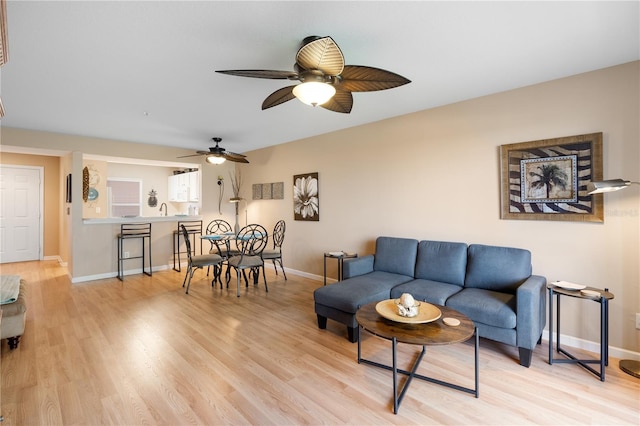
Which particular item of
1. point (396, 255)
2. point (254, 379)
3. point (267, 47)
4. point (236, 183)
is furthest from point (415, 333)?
point (236, 183)

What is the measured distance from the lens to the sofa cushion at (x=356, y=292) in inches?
109

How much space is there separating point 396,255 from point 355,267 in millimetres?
532

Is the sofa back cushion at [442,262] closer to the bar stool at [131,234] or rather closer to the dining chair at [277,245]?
the dining chair at [277,245]

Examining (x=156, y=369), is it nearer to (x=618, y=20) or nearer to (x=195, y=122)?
(x=195, y=122)

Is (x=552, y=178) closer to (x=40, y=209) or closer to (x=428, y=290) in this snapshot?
(x=428, y=290)

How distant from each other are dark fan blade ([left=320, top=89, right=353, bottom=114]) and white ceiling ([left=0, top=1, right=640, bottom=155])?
294mm

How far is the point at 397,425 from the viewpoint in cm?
173

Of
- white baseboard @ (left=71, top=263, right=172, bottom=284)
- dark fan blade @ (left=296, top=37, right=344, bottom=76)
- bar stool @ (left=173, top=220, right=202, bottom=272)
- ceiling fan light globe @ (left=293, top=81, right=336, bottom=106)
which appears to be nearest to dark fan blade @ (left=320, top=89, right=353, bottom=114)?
ceiling fan light globe @ (left=293, top=81, right=336, bottom=106)

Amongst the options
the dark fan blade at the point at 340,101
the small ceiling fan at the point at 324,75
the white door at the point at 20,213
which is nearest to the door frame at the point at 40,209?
the white door at the point at 20,213

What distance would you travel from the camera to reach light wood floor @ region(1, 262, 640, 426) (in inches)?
71.6

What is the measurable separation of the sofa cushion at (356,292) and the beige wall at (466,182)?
922 mm

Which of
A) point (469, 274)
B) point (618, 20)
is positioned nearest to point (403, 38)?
point (618, 20)

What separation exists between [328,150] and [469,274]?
280cm

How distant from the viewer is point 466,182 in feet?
11.0
